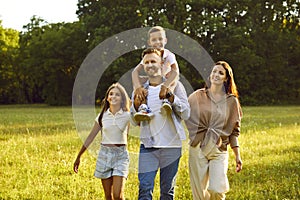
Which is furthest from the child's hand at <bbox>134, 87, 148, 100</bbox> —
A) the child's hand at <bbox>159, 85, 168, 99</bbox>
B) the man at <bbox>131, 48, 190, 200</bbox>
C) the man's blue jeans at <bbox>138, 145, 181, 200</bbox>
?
the man's blue jeans at <bbox>138, 145, 181, 200</bbox>

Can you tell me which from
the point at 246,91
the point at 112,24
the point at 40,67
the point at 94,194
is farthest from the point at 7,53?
the point at 94,194

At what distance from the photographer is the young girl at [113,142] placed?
17.0 feet

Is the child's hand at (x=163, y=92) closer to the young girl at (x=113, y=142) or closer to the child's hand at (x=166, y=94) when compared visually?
the child's hand at (x=166, y=94)

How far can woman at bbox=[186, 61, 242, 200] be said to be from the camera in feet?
18.2

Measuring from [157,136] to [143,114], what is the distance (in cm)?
32

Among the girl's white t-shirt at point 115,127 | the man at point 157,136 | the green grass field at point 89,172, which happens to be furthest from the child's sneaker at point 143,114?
the green grass field at point 89,172

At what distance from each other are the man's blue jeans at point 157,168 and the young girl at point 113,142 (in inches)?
13.5

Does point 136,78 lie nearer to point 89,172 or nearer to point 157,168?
point 157,168

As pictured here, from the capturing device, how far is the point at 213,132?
567 centimetres

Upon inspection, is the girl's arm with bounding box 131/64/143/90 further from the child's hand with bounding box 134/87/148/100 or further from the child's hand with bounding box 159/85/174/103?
the child's hand with bounding box 159/85/174/103

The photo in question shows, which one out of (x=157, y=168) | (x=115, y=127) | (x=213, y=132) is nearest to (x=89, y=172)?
(x=115, y=127)

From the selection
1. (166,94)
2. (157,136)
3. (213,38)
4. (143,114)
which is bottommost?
(157,136)

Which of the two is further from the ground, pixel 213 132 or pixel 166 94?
pixel 166 94

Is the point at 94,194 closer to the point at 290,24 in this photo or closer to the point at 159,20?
the point at 159,20
